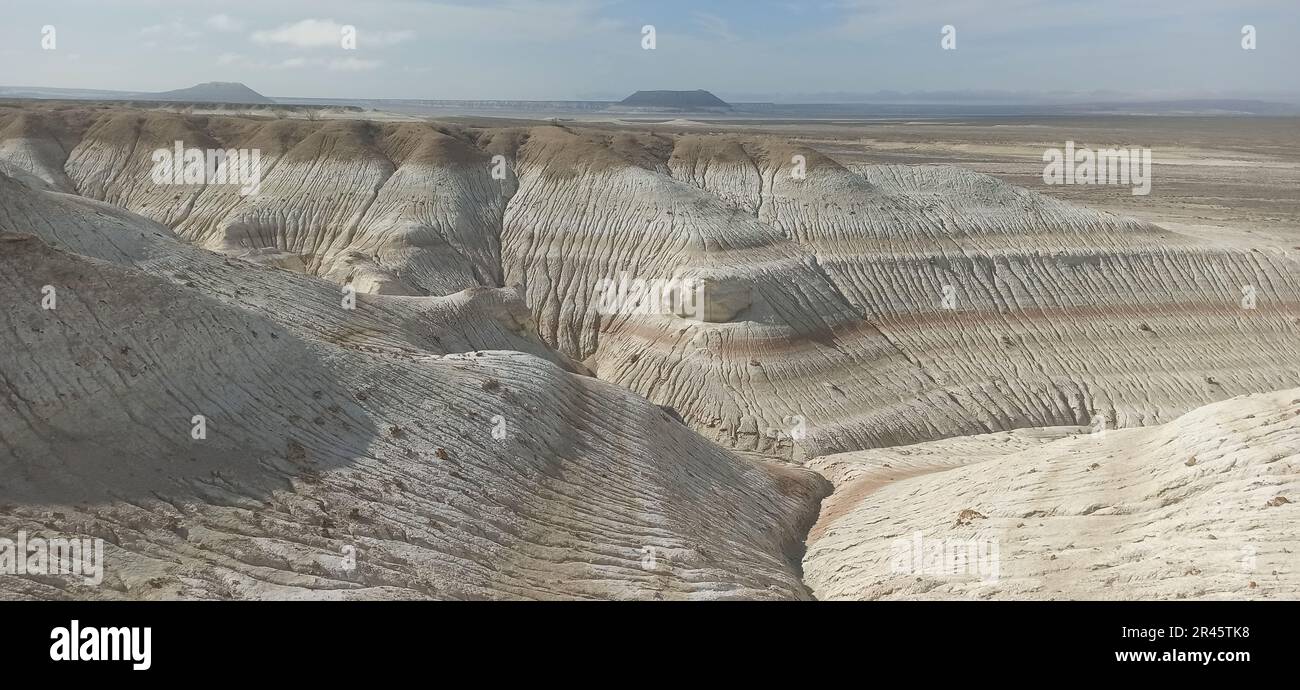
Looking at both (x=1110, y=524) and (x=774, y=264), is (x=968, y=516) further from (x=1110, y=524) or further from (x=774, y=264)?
(x=774, y=264)

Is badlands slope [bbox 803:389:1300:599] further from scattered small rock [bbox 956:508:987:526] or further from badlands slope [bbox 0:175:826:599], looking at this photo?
badlands slope [bbox 0:175:826:599]

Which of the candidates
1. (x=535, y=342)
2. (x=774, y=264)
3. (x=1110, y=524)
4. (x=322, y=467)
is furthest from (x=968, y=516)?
(x=774, y=264)

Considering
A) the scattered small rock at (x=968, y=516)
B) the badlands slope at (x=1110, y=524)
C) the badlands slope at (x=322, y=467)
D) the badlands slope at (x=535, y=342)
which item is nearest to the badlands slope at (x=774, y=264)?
the badlands slope at (x=535, y=342)

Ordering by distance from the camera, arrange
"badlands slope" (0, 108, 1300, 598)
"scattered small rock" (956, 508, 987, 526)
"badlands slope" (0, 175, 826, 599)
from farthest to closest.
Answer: "scattered small rock" (956, 508, 987, 526) < "badlands slope" (0, 108, 1300, 598) < "badlands slope" (0, 175, 826, 599)

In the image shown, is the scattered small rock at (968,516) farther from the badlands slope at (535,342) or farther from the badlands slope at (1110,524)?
the badlands slope at (535,342)

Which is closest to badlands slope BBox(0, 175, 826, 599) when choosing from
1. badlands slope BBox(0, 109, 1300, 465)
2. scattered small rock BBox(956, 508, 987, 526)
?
scattered small rock BBox(956, 508, 987, 526)

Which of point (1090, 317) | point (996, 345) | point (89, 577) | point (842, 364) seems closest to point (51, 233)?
point (89, 577)

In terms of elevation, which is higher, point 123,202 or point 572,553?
point 123,202
